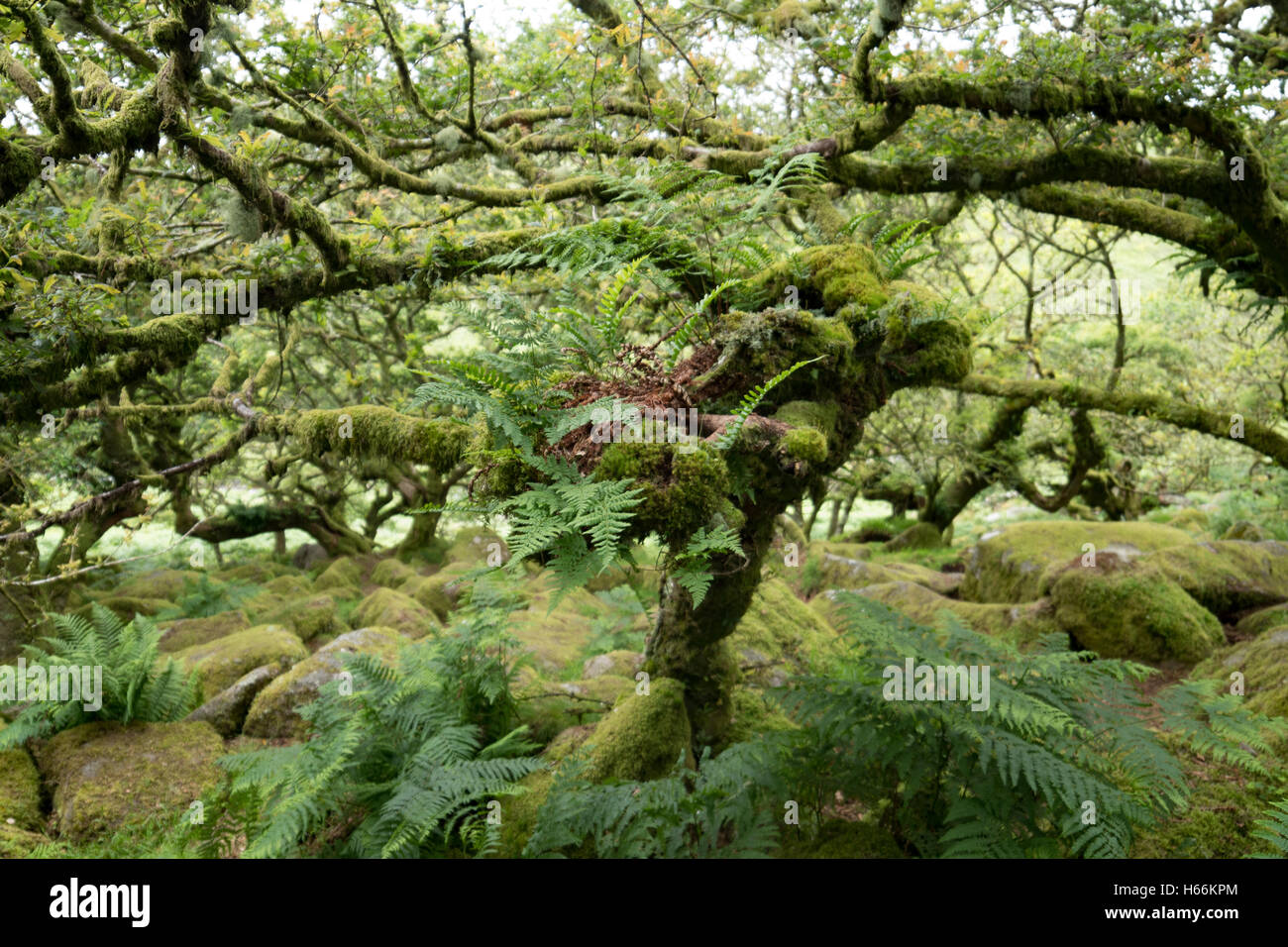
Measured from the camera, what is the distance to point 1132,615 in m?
6.79

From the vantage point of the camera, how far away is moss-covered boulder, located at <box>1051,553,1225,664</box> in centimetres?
663

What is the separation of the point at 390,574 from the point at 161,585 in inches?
144

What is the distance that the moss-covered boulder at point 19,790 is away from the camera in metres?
4.70

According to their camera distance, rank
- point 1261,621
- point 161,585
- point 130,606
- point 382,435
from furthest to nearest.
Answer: point 161,585 < point 130,606 < point 1261,621 < point 382,435

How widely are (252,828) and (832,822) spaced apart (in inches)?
119

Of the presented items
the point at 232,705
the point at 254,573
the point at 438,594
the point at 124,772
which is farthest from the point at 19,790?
the point at 254,573

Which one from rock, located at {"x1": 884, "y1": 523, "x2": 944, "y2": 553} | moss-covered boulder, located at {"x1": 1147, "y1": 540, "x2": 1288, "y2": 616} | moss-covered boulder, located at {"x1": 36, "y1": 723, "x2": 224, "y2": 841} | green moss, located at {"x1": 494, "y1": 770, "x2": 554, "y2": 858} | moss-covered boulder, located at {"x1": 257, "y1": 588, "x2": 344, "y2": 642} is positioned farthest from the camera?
rock, located at {"x1": 884, "y1": 523, "x2": 944, "y2": 553}

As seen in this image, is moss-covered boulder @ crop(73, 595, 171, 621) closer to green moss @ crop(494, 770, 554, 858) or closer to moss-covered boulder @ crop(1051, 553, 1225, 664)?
green moss @ crop(494, 770, 554, 858)

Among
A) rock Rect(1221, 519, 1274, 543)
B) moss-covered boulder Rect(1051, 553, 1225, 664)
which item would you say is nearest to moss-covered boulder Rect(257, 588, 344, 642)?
moss-covered boulder Rect(1051, 553, 1225, 664)

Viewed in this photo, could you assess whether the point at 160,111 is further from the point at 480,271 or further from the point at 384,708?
the point at 384,708

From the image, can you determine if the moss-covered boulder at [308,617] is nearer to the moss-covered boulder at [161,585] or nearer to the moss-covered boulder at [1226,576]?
the moss-covered boulder at [161,585]

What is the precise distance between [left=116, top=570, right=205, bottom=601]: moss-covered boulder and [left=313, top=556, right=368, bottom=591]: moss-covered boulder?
6.25 ft

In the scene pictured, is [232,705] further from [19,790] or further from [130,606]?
[130,606]

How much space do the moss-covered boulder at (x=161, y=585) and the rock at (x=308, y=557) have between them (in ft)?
9.77
